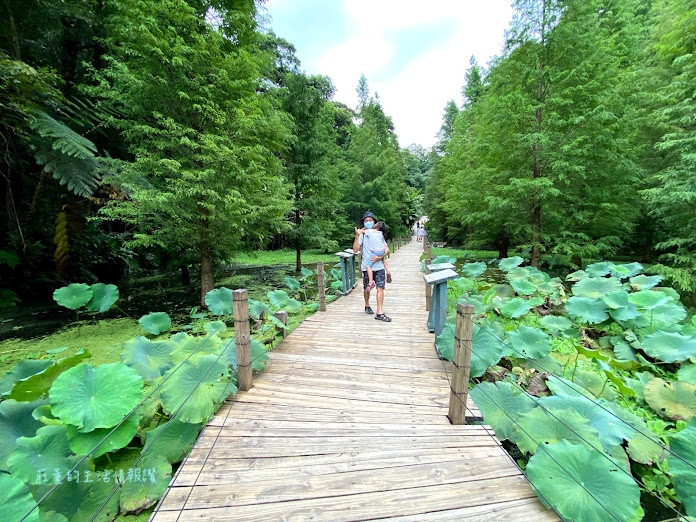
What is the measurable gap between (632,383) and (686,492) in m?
1.69

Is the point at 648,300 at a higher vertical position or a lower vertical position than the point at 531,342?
higher

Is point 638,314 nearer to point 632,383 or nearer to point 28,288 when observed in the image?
point 632,383

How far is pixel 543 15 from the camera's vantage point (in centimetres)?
855

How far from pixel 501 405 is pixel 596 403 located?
619mm

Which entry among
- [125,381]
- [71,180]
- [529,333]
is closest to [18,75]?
[71,180]

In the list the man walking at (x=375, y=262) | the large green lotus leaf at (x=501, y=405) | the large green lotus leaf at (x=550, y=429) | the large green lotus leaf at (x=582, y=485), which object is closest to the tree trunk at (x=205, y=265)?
the man walking at (x=375, y=262)

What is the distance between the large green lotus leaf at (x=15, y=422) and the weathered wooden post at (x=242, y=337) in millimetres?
1409

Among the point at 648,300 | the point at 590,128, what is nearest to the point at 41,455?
the point at 648,300

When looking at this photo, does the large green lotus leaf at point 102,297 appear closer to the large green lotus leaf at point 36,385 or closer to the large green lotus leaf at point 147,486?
the large green lotus leaf at point 36,385

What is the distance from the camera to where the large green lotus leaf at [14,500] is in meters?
1.27

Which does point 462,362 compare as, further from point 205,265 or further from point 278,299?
point 205,265

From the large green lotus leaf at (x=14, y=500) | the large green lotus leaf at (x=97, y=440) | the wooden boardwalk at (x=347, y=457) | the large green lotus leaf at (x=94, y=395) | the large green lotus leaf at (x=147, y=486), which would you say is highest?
the large green lotus leaf at (x=94, y=395)

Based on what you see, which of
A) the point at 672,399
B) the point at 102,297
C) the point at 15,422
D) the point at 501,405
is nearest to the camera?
the point at 15,422

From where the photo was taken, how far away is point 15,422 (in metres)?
2.04
